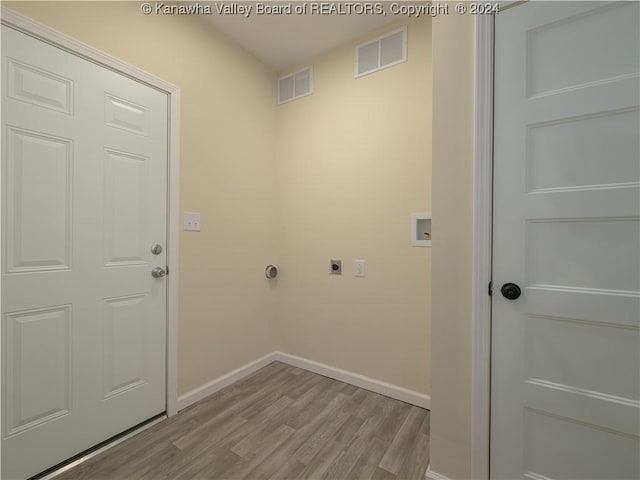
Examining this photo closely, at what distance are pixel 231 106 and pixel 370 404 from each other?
2461 mm

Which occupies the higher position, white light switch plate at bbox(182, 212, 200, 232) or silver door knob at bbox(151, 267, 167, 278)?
white light switch plate at bbox(182, 212, 200, 232)

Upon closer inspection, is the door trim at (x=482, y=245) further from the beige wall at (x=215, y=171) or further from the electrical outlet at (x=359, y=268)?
the beige wall at (x=215, y=171)

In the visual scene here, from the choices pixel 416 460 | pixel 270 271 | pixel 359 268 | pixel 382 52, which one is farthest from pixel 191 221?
pixel 416 460

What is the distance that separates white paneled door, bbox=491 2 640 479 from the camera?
3.19 ft

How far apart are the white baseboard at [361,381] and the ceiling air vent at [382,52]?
2334mm

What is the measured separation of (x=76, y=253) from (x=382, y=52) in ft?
7.62

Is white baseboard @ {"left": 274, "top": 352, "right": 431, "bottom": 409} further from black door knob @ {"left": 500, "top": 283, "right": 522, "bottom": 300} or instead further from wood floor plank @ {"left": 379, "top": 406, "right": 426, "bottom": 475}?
black door knob @ {"left": 500, "top": 283, "right": 522, "bottom": 300}

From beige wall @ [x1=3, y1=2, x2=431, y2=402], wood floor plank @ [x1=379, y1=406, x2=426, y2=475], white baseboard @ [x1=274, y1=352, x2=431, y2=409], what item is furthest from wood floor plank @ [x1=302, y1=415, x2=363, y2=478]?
beige wall @ [x1=3, y1=2, x2=431, y2=402]

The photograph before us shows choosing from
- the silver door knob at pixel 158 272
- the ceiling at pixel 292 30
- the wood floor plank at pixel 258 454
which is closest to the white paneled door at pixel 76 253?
the silver door knob at pixel 158 272

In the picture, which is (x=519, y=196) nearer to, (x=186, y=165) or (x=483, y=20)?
(x=483, y=20)

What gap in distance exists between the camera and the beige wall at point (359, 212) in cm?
193

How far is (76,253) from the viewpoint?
142 cm

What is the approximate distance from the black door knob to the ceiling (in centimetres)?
195

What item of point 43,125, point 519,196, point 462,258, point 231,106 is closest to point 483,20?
point 519,196
